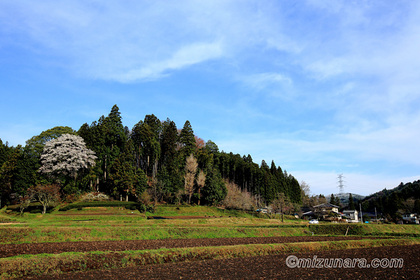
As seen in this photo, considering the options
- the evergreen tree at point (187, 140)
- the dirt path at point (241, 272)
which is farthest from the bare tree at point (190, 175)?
the dirt path at point (241, 272)

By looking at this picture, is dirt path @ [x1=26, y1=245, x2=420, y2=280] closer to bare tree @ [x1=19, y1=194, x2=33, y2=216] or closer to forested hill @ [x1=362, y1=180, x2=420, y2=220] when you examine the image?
bare tree @ [x1=19, y1=194, x2=33, y2=216]

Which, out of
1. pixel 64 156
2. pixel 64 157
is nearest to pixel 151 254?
pixel 64 157

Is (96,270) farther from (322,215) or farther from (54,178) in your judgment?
(322,215)

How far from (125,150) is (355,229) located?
160 ft

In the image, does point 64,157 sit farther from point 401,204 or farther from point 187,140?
point 401,204

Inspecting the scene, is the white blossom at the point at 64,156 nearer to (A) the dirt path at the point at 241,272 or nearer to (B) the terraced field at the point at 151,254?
(B) the terraced field at the point at 151,254

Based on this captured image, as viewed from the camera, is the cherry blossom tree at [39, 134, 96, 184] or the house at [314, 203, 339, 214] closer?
the cherry blossom tree at [39, 134, 96, 184]

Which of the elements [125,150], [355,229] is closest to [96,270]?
[355,229]

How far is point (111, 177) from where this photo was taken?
200 feet

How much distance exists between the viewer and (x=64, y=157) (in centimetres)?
5484

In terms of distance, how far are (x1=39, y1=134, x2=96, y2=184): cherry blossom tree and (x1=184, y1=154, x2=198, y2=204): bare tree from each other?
23164 mm

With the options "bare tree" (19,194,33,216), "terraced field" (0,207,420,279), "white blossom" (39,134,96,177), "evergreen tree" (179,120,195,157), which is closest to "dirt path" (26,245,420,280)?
"terraced field" (0,207,420,279)

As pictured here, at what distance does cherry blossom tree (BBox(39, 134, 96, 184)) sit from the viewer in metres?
53.8

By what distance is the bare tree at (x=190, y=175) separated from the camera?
68.6 m
